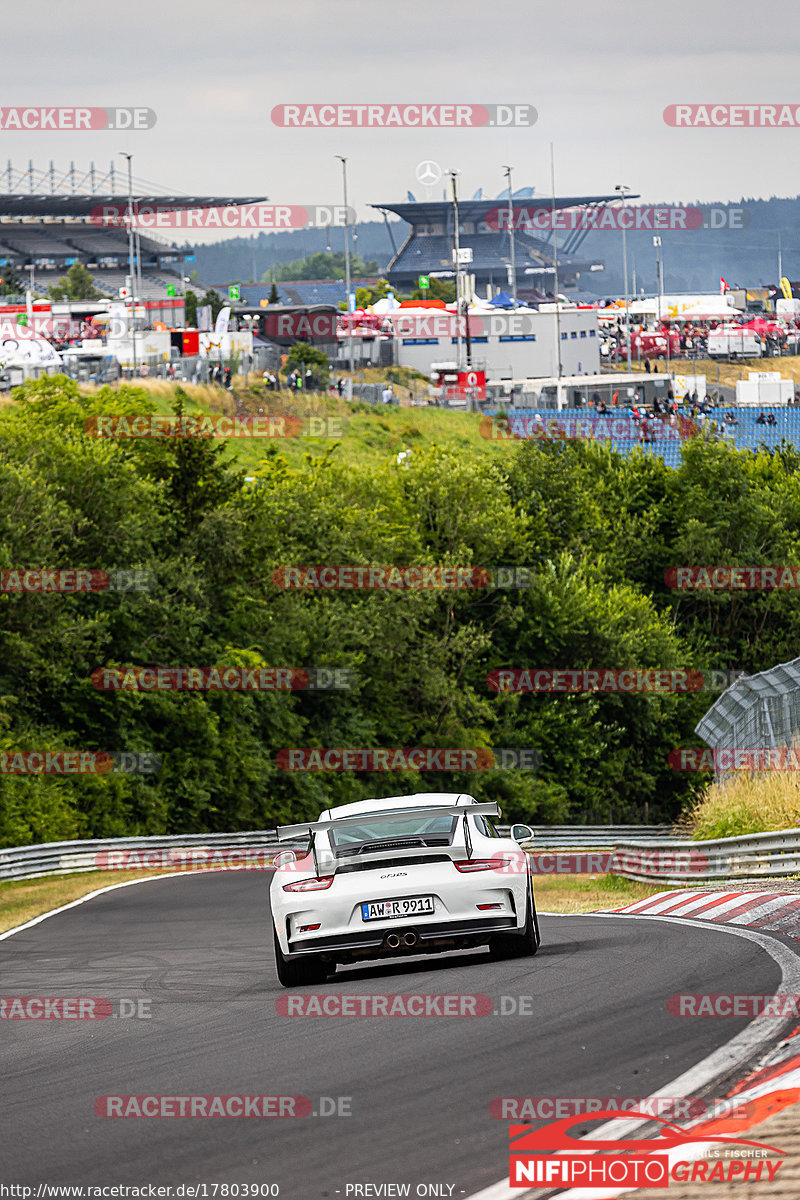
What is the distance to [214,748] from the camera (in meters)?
39.5

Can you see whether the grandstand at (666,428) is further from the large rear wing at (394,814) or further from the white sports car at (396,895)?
the white sports car at (396,895)

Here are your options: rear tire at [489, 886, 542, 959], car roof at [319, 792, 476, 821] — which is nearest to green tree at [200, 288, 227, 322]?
car roof at [319, 792, 476, 821]

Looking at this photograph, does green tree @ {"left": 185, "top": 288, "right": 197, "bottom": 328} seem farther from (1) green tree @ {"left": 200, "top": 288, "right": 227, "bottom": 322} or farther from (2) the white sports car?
(2) the white sports car

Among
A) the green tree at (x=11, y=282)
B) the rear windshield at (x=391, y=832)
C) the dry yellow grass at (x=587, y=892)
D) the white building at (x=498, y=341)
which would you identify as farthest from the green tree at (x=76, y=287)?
the rear windshield at (x=391, y=832)

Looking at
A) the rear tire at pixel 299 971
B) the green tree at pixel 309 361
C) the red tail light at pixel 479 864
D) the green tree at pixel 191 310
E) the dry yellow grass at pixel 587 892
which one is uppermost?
the green tree at pixel 191 310

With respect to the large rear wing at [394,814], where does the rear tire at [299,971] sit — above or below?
below

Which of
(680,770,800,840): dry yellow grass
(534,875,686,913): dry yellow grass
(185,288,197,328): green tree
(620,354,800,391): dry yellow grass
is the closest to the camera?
(534,875,686,913): dry yellow grass

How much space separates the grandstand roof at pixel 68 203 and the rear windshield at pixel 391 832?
156087 mm

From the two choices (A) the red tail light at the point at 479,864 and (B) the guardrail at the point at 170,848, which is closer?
(A) the red tail light at the point at 479,864

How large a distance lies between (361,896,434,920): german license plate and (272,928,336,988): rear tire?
758 mm

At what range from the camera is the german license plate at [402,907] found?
9.97 m

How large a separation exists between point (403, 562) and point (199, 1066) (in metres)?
41.1

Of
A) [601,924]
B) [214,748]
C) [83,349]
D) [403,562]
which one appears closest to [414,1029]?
[601,924]

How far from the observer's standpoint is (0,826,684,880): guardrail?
93.4 ft
